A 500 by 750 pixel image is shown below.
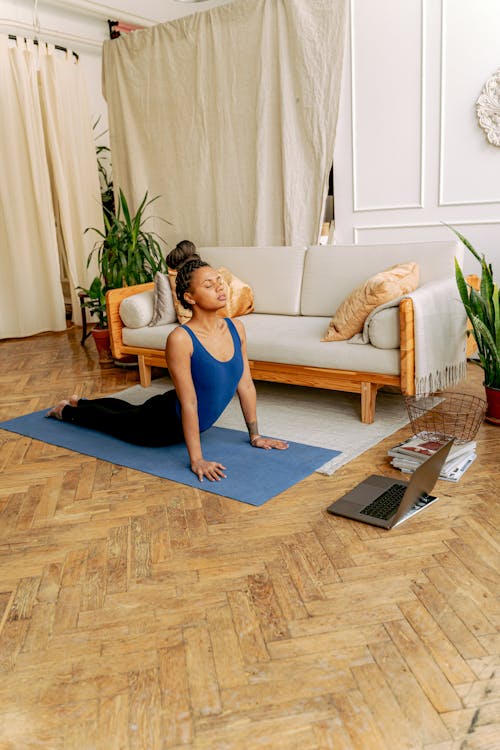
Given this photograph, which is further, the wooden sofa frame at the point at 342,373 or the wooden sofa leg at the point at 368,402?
the wooden sofa leg at the point at 368,402

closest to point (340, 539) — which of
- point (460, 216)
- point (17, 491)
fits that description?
point (17, 491)

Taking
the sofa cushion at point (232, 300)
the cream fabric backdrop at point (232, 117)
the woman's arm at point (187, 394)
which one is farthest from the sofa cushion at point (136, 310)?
the woman's arm at point (187, 394)

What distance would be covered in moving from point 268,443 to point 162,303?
4.98ft

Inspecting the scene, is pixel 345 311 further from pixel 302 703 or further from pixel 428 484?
pixel 302 703

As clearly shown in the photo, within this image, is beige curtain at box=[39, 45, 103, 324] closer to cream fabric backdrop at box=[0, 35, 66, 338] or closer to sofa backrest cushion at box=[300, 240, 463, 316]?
cream fabric backdrop at box=[0, 35, 66, 338]

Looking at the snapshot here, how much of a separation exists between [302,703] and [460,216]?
11.3 feet

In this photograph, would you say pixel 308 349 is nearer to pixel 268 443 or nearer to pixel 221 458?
pixel 268 443

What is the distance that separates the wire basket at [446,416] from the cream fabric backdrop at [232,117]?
1753 mm

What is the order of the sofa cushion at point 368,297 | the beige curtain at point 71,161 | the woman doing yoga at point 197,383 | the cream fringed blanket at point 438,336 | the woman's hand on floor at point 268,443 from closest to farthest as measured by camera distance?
the woman doing yoga at point 197,383
the woman's hand on floor at point 268,443
the cream fringed blanket at point 438,336
the sofa cushion at point 368,297
the beige curtain at point 71,161

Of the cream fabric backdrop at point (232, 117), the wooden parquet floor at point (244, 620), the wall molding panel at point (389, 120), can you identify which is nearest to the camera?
the wooden parquet floor at point (244, 620)

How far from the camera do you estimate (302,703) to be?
1.34 metres

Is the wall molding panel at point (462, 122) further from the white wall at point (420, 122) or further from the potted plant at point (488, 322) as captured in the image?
the potted plant at point (488, 322)

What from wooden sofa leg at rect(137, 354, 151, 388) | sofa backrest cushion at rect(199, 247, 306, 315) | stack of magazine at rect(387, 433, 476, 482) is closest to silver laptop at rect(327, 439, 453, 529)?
stack of magazine at rect(387, 433, 476, 482)

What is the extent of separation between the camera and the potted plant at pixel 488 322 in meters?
2.85
